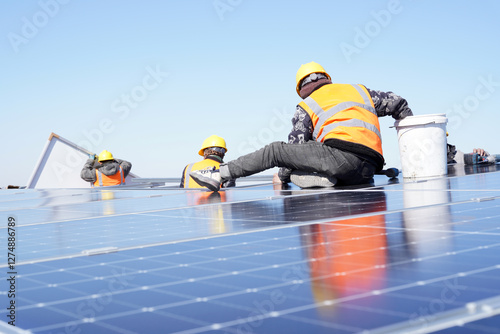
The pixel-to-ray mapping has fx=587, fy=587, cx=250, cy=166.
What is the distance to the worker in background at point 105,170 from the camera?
2116 cm

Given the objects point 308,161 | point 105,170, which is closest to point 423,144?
point 308,161

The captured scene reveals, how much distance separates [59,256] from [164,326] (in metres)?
1.53

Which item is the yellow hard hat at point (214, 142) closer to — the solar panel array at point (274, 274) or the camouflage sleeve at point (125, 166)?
the solar panel array at point (274, 274)

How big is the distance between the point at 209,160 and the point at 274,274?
25.0 feet

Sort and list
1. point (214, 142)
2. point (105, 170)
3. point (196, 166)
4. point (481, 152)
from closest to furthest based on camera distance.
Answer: point (196, 166) < point (481, 152) < point (214, 142) < point (105, 170)

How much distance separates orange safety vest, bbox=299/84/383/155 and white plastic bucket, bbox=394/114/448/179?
1001 mm

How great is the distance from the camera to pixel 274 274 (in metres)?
2.14

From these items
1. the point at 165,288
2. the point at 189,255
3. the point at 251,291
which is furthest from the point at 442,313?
the point at 189,255

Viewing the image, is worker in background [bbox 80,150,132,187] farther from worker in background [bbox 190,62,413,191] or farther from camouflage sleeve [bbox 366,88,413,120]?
camouflage sleeve [bbox 366,88,413,120]

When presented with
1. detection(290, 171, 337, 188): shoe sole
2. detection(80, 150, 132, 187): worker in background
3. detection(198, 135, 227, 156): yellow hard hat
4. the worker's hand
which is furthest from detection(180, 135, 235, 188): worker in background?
detection(80, 150, 132, 187): worker in background

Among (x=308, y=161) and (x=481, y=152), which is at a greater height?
(x=481, y=152)

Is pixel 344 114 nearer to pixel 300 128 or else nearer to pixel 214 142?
pixel 300 128

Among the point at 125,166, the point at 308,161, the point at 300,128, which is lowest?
the point at 308,161

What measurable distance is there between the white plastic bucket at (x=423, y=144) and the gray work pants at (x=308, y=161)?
3.54ft
